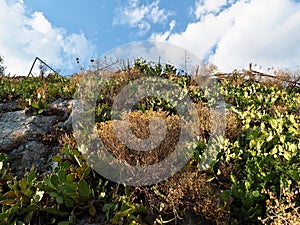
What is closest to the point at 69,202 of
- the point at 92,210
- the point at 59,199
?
the point at 59,199

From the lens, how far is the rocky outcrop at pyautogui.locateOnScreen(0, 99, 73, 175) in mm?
4211

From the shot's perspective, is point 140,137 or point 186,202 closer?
point 186,202

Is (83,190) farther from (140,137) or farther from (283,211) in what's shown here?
(283,211)

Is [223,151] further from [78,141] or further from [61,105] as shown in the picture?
[61,105]

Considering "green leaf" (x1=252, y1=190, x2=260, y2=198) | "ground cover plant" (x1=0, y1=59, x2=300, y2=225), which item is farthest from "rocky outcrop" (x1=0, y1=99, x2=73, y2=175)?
"green leaf" (x1=252, y1=190, x2=260, y2=198)

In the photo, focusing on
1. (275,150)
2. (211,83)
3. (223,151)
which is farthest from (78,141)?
(211,83)

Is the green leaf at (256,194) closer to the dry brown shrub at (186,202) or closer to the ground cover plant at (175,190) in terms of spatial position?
the ground cover plant at (175,190)

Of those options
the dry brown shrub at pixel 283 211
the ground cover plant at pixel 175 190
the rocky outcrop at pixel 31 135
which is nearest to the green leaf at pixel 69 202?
the ground cover plant at pixel 175 190

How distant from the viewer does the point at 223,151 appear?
3562 mm

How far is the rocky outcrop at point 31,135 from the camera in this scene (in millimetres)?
4211

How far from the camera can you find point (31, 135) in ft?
15.8

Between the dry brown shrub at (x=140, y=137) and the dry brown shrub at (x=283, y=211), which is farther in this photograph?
the dry brown shrub at (x=140, y=137)

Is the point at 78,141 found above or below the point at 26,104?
below

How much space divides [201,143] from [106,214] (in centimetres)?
146
